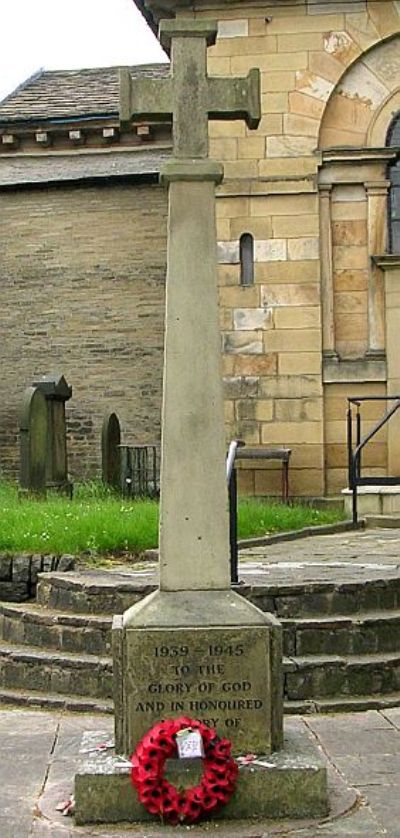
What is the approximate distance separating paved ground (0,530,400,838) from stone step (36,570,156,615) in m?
0.93

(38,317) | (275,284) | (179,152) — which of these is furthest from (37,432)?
(179,152)

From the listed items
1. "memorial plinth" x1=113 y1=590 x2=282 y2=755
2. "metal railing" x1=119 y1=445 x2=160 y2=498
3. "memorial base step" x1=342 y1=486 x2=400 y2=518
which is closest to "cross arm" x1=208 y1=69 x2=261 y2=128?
"memorial plinth" x1=113 y1=590 x2=282 y2=755

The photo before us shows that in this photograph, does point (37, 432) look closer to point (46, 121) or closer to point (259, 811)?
point (46, 121)

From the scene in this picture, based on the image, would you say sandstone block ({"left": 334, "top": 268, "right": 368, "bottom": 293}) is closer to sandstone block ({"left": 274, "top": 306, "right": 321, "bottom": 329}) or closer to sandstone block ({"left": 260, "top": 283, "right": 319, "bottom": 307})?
sandstone block ({"left": 260, "top": 283, "right": 319, "bottom": 307})

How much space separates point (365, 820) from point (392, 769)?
0.86 meters

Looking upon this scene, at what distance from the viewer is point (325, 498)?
15.7 metres

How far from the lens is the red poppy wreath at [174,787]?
5109 mm

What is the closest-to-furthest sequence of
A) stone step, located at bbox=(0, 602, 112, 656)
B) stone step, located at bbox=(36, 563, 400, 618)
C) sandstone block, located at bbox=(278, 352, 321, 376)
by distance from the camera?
stone step, located at bbox=(0, 602, 112, 656), stone step, located at bbox=(36, 563, 400, 618), sandstone block, located at bbox=(278, 352, 321, 376)

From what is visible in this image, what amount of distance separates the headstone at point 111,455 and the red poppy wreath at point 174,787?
1101 centimetres

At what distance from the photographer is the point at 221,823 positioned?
519 centimetres

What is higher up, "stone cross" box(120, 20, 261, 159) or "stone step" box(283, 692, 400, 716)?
"stone cross" box(120, 20, 261, 159)

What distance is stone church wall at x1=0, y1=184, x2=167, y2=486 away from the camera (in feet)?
65.4

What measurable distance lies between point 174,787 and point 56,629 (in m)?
3.08

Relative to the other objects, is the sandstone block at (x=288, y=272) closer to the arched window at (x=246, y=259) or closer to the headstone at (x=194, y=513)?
the arched window at (x=246, y=259)
